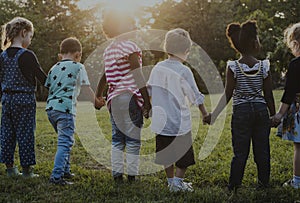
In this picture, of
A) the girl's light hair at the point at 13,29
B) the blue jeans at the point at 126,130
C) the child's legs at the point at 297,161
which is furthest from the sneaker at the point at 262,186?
the girl's light hair at the point at 13,29

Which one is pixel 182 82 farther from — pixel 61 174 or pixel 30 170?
pixel 30 170

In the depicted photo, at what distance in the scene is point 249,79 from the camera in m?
3.46

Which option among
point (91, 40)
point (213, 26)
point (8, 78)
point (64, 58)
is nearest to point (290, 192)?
point (64, 58)

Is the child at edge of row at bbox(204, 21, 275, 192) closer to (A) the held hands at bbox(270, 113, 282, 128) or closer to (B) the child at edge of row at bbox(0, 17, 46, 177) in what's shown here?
(A) the held hands at bbox(270, 113, 282, 128)

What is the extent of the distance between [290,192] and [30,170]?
2.50 m

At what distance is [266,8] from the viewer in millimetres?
32594

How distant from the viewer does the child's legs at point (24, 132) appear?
398 centimetres

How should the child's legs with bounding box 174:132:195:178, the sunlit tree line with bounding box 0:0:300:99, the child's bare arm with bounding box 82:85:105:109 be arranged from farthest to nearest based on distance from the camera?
the sunlit tree line with bounding box 0:0:300:99
the child's bare arm with bounding box 82:85:105:109
the child's legs with bounding box 174:132:195:178

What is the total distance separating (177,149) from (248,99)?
0.73 m

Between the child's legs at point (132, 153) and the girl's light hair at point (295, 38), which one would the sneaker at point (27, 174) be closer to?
the child's legs at point (132, 153)

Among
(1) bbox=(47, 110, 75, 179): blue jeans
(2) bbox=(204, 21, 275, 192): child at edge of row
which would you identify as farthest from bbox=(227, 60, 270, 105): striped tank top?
(1) bbox=(47, 110, 75, 179): blue jeans

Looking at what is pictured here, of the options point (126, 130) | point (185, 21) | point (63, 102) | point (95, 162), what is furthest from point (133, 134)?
point (185, 21)

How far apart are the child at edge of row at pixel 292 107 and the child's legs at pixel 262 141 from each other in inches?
5.8

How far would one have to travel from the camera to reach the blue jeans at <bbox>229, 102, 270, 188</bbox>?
3475 mm
